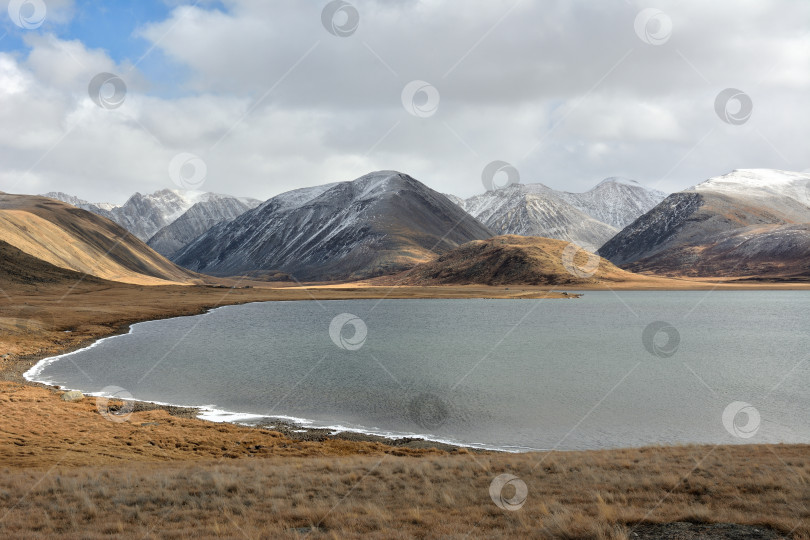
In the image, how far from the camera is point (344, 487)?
1805cm

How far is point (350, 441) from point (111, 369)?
34.8 m

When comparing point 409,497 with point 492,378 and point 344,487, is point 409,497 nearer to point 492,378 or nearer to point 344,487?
point 344,487

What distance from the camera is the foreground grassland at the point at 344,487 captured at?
13328mm

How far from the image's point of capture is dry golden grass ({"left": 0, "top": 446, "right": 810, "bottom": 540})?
1323 centimetres

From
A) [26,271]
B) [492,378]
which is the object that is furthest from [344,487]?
[26,271]

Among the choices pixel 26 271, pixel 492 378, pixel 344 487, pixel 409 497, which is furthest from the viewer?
pixel 26 271

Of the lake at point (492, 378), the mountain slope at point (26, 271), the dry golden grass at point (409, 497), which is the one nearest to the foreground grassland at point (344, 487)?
the dry golden grass at point (409, 497)

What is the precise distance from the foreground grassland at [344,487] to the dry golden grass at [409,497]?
0.06 meters

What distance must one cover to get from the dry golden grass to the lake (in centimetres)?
982

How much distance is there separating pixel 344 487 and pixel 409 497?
2675 mm

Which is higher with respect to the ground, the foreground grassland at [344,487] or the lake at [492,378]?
the lake at [492,378]

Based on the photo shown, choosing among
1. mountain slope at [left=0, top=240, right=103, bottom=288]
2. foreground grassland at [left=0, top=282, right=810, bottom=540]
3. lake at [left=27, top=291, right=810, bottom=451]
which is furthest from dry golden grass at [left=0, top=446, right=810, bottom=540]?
mountain slope at [left=0, top=240, right=103, bottom=288]

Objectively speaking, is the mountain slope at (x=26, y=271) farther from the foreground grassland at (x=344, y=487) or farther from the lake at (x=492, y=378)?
the foreground grassland at (x=344, y=487)

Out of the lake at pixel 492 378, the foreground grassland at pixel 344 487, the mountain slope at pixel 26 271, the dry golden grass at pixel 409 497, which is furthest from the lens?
the mountain slope at pixel 26 271
